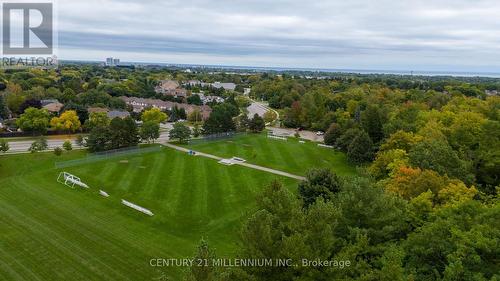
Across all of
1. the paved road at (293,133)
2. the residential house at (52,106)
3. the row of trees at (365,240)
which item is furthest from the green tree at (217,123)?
the row of trees at (365,240)

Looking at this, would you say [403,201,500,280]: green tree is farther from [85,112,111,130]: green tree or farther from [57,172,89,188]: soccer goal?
[85,112,111,130]: green tree

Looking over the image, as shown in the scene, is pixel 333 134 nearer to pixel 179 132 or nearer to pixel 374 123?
pixel 374 123

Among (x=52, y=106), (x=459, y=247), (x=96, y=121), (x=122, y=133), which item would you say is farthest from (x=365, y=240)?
(x=52, y=106)

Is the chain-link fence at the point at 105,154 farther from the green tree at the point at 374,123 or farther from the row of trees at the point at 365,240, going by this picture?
the row of trees at the point at 365,240

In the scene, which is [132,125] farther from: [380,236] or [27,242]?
[380,236]

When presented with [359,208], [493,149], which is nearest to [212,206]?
[359,208]
